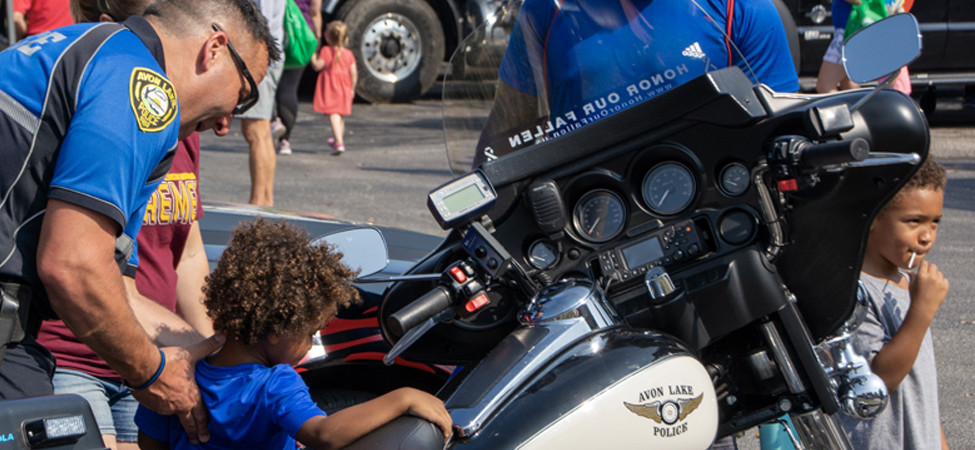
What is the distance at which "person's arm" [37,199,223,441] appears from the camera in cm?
203

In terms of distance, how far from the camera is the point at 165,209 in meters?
3.02

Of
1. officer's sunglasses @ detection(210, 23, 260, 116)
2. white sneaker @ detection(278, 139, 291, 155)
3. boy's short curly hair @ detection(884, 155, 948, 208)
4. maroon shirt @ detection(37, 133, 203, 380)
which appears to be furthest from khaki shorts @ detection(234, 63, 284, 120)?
boy's short curly hair @ detection(884, 155, 948, 208)

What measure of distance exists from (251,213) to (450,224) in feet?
6.50

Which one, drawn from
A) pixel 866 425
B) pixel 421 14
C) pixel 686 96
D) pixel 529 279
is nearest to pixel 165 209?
pixel 529 279

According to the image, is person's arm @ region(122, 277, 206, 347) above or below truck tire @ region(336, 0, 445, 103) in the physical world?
above

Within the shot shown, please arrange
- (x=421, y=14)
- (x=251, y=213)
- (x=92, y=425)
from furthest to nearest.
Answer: (x=421, y=14) → (x=251, y=213) → (x=92, y=425)

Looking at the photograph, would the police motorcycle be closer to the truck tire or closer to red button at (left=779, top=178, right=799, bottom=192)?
red button at (left=779, top=178, right=799, bottom=192)

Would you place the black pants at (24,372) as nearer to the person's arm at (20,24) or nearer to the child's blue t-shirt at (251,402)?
the child's blue t-shirt at (251,402)

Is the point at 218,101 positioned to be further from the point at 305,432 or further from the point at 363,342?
the point at 363,342

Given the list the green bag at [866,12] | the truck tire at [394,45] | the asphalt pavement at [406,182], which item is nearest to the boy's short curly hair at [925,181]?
the asphalt pavement at [406,182]

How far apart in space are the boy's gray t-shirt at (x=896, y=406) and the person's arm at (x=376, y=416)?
139cm

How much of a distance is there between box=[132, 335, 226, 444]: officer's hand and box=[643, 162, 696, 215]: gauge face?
3.21 ft

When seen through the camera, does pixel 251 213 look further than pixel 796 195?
Yes

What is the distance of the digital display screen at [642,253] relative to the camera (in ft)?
7.38
